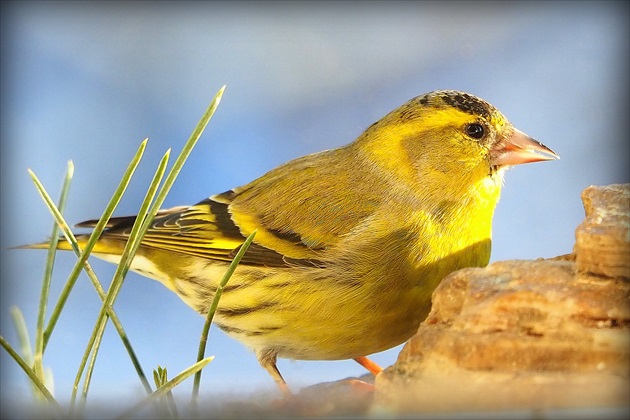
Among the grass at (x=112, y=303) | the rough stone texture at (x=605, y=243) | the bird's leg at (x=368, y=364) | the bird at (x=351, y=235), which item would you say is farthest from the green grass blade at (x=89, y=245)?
the bird's leg at (x=368, y=364)

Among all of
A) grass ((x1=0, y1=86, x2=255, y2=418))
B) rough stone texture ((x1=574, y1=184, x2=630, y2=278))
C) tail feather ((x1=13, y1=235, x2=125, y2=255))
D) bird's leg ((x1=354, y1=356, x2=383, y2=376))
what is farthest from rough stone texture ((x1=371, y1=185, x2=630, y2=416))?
tail feather ((x1=13, y1=235, x2=125, y2=255))

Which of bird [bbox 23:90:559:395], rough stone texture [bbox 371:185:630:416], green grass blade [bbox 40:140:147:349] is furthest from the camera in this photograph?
bird [bbox 23:90:559:395]

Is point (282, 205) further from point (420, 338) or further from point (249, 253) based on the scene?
point (420, 338)

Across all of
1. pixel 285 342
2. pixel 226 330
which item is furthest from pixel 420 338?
pixel 226 330

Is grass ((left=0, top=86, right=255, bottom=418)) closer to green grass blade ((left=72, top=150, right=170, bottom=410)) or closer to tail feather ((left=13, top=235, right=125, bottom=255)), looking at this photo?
green grass blade ((left=72, top=150, right=170, bottom=410))

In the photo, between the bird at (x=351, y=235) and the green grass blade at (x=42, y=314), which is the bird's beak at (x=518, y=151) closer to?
the bird at (x=351, y=235)

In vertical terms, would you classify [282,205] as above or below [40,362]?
above
